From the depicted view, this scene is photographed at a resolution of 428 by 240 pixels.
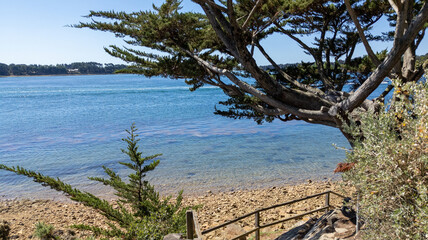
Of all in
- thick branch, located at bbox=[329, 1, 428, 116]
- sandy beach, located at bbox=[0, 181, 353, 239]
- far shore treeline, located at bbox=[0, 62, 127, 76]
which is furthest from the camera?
far shore treeline, located at bbox=[0, 62, 127, 76]

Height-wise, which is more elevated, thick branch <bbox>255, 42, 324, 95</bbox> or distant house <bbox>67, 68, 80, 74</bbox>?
distant house <bbox>67, 68, 80, 74</bbox>

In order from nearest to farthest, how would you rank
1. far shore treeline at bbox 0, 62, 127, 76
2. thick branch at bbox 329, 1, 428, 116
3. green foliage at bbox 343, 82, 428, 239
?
green foliage at bbox 343, 82, 428, 239
thick branch at bbox 329, 1, 428, 116
far shore treeline at bbox 0, 62, 127, 76

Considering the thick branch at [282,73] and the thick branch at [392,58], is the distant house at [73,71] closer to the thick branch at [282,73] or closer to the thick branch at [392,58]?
the thick branch at [282,73]

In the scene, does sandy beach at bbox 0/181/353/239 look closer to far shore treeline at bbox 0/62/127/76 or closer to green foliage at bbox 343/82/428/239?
green foliage at bbox 343/82/428/239

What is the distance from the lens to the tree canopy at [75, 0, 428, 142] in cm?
568

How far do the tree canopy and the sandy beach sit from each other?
2.69m

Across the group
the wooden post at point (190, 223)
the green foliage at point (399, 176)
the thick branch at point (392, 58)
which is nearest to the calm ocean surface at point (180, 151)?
the thick branch at point (392, 58)

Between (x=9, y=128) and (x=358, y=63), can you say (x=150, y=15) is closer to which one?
(x=358, y=63)

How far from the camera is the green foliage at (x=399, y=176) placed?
6.57ft

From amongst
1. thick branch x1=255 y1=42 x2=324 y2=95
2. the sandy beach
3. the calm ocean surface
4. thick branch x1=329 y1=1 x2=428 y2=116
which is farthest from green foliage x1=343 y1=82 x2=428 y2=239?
the calm ocean surface

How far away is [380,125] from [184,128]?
68.5ft

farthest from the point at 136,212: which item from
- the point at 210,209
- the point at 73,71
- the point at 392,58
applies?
the point at 73,71

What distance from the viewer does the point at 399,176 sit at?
7.00ft

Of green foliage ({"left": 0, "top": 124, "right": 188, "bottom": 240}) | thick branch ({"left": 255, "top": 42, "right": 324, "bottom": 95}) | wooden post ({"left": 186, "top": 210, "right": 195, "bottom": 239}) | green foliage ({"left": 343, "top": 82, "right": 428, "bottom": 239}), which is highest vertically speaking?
thick branch ({"left": 255, "top": 42, "right": 324, "bottom": 95})
